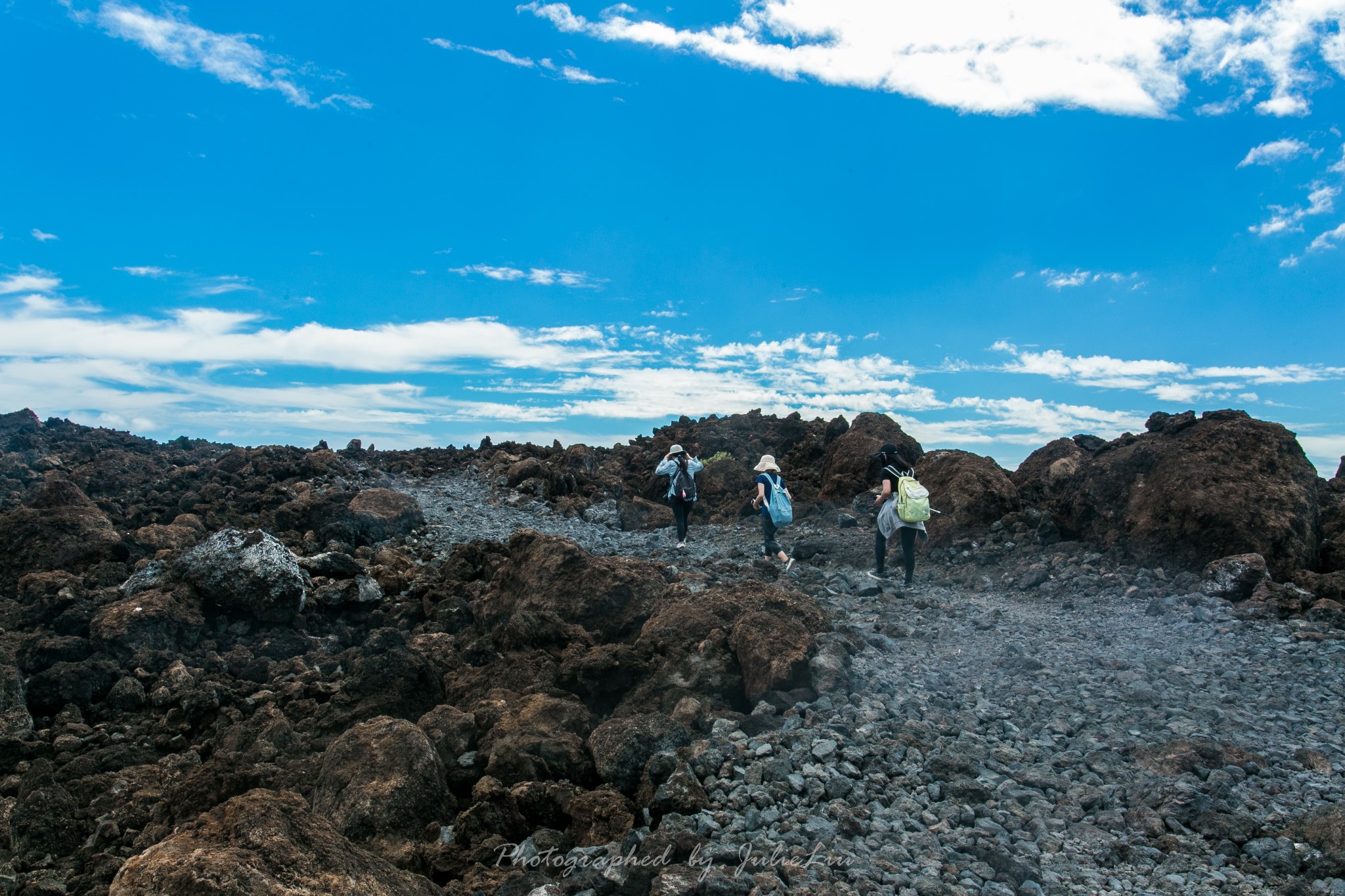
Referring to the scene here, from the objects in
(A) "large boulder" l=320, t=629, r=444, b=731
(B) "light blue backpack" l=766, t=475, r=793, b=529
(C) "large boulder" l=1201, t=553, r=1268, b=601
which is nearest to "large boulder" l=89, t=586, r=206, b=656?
(A) "large boulder" l=320, t=629, r=444, b=731

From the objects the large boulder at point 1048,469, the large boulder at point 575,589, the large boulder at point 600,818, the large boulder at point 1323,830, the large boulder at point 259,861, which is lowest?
the large boulder at point 600,818

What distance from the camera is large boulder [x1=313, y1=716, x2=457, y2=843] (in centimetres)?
559

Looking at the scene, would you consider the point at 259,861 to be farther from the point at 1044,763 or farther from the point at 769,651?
the point at 1044,763

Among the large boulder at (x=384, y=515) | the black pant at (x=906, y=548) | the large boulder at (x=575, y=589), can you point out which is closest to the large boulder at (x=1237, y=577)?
the black pant at (x=906, y=548)

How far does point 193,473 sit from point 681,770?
2085cm

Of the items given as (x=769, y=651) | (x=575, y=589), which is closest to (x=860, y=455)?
(x=575, y=589)

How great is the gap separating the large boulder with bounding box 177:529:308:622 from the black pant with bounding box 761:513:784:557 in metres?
7.64

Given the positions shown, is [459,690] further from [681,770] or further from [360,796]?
[681,770]

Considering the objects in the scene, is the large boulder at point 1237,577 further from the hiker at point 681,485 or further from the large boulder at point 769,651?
the hiker at point 681,485

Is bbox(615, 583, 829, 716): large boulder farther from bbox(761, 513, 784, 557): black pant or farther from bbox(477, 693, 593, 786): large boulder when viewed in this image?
bbox(761, 513, 784, 557): black pant

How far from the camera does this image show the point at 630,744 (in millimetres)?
6312

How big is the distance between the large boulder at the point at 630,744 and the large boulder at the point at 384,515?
38.5 ft

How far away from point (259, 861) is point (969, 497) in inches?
581

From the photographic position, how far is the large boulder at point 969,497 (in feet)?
52.7
